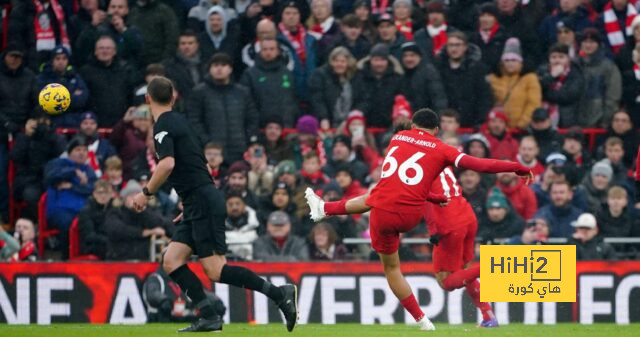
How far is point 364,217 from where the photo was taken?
19.4 metres

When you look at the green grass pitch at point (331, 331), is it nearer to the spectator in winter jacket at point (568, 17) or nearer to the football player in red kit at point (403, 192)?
the football player in red kit at point (403, 192)

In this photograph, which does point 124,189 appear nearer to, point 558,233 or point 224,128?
point 224,128

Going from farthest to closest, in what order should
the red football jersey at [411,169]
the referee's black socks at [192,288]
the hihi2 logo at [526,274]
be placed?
the hihi2 logo at [526,274] → the red football jersey at [411,169] → the referee's black socks at [192,288]

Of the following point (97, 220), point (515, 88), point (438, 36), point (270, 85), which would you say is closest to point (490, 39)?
point (438, 36)

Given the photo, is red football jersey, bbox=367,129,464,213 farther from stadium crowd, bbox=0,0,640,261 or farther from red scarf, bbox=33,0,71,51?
red scarf, bbox=33,0,71,51

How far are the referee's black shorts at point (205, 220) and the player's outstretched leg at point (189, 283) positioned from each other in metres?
0.11

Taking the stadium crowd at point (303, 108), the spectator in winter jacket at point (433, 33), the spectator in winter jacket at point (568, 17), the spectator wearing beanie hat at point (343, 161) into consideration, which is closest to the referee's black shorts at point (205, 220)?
the stadium crowd at point (303, 108)

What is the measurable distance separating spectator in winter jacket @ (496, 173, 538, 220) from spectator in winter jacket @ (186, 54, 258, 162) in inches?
136

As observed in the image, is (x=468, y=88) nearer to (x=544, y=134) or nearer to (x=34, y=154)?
(x=544, y=134)

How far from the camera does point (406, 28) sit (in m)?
21.3

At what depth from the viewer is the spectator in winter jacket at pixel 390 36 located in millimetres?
20906

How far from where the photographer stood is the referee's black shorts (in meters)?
12.9

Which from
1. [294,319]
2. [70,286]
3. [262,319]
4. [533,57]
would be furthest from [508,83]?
[294,319]

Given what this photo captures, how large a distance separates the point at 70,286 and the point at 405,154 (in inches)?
229
